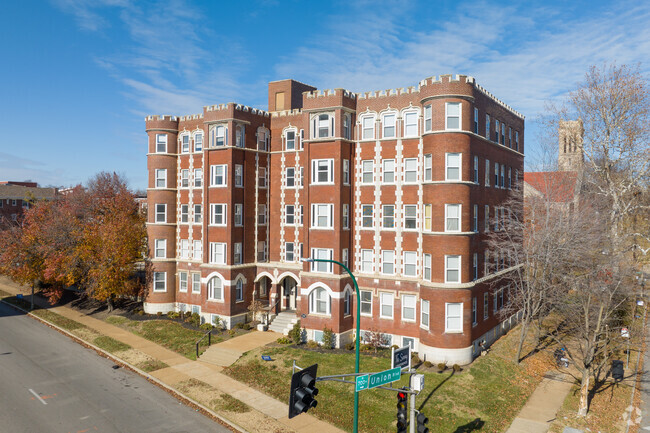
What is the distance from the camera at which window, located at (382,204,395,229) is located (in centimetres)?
3070

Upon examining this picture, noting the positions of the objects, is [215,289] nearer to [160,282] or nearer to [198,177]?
[160,282]

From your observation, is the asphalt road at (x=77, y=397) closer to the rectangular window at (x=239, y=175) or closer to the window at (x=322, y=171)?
the rectangular window at (x=239, y=175)

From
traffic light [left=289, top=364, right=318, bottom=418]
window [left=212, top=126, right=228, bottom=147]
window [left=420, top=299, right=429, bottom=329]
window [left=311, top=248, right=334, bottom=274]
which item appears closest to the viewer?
traffic light [left=289, top=364, right=318, bottom=418]

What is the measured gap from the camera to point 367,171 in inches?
1248

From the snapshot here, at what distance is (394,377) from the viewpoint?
1477 cm

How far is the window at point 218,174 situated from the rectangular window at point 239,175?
0.89 metres

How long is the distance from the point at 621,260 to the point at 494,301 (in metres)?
8.63

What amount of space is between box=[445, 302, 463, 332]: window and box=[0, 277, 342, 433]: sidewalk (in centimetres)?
1085

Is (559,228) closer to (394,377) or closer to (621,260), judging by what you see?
(621,260)

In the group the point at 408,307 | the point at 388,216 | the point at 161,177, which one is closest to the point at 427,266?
the point at 408,307

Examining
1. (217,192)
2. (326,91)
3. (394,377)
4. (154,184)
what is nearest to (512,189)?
(326,91)

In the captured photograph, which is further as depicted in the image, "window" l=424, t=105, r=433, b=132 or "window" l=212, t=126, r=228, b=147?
"window" l=212, t=126, r=228, b=147

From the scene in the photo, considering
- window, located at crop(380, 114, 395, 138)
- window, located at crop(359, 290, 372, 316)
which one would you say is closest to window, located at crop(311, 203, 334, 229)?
window, located at crop(359, 290, 372, 316)

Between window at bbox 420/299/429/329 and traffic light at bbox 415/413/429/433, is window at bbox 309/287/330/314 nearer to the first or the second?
window at bbox 420/299/429/329
